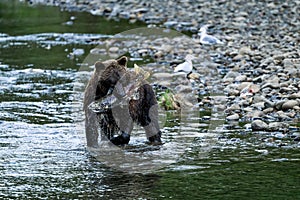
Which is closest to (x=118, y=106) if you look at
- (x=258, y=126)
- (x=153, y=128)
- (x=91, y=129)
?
(x=91, y=129)

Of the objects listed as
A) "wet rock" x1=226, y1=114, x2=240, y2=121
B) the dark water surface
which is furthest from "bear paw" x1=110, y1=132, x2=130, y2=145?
"wet rock" x1=226, y1=114, x2=240, y2=121

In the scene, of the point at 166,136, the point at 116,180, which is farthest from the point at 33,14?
the point at 116,180

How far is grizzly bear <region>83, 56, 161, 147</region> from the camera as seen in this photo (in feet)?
24.9

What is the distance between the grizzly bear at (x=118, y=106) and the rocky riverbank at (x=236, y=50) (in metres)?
1.31

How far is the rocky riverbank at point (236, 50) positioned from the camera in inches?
377

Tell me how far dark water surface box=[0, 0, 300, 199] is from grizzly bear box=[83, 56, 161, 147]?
29 centimetres

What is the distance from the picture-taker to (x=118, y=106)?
25.3ft

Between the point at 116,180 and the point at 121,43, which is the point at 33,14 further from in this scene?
the point at 116,180

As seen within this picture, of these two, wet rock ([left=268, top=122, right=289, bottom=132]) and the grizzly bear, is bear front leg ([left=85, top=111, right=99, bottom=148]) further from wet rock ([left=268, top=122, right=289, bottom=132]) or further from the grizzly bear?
wet rock ([left=268, top=122, right=289, bottom=132])

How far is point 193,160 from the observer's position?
7.39 meters

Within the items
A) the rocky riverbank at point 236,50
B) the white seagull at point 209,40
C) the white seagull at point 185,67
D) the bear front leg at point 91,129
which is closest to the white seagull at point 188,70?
the white seagull at point 185,67

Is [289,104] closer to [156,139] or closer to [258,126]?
[258,126]

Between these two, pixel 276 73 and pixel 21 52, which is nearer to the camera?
pixel 276 73

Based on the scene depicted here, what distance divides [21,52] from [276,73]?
6338 mm
